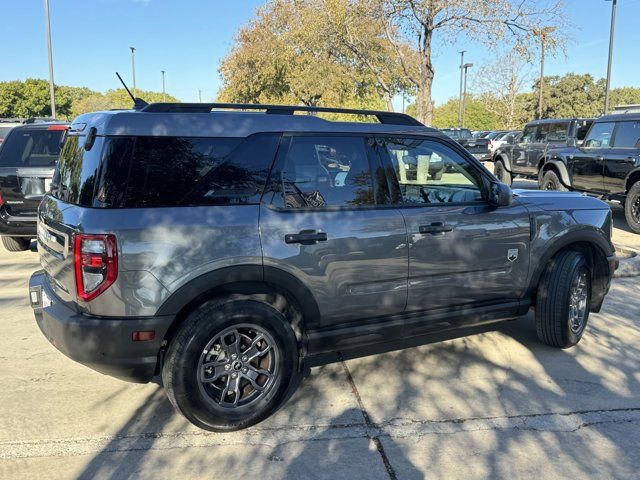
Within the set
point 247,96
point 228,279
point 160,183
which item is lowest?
point 228,279

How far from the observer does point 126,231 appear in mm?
2910

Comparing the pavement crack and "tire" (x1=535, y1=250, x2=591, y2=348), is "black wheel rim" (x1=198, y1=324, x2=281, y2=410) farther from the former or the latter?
"tire" (x1=535, y1=250, x2=591, y2=348)

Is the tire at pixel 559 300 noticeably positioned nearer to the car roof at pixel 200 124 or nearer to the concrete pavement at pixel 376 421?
the concrete pavement at pixel 376 421

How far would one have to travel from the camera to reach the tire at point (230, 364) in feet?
10.2

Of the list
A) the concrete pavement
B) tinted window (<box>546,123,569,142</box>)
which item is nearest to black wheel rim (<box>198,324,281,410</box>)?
the concrete pavement

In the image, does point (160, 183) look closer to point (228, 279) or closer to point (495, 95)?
point (228, 279)

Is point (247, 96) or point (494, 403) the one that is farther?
point (247, 96)

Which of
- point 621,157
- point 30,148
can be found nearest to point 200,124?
point 30,148

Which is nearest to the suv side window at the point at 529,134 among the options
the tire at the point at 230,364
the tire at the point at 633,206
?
the tire at the point at 633,206

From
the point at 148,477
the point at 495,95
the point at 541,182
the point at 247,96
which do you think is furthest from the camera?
the point at 495,95

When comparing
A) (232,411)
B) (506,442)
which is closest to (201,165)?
(232,411)

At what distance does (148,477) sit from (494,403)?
2213mm

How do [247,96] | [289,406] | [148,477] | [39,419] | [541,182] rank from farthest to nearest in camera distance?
[247,96]
[541,182]
[289,406]
[39,419]
[148,477]

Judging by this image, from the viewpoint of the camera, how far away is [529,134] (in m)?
16.0
